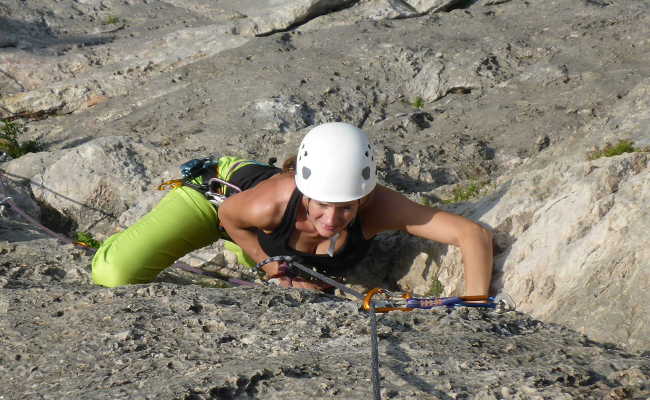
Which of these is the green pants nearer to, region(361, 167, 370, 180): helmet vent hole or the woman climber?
the woman climber

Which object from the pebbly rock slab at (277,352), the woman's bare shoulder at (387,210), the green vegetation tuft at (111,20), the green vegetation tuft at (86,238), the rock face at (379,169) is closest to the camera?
the pebbly rock slab at (277,352)

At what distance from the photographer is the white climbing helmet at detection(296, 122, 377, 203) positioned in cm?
434

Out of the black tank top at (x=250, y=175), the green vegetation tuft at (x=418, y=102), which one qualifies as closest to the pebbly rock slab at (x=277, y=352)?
the black tank top at (x=250, y=175)

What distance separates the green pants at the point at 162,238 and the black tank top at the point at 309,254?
892 mm

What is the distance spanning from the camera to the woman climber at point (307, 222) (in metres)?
4.37

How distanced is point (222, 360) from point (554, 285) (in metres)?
2.05

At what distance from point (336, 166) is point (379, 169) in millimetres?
3045

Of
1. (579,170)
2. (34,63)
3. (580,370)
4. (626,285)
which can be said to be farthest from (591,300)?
(34,63)

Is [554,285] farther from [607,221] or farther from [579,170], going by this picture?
[579,170]

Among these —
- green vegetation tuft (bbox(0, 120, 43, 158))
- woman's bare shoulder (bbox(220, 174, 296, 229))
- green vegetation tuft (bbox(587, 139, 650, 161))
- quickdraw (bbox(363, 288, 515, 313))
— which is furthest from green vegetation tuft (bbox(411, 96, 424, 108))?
quickdraw (bbox(363, 288, 515, 313))

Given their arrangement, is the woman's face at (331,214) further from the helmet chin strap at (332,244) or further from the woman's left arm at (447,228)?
the woman's left arm at (447,228)

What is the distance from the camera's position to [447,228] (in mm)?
4488

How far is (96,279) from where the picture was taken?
5441mm

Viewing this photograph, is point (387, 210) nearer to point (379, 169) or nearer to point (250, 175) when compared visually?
point (250, 175)
